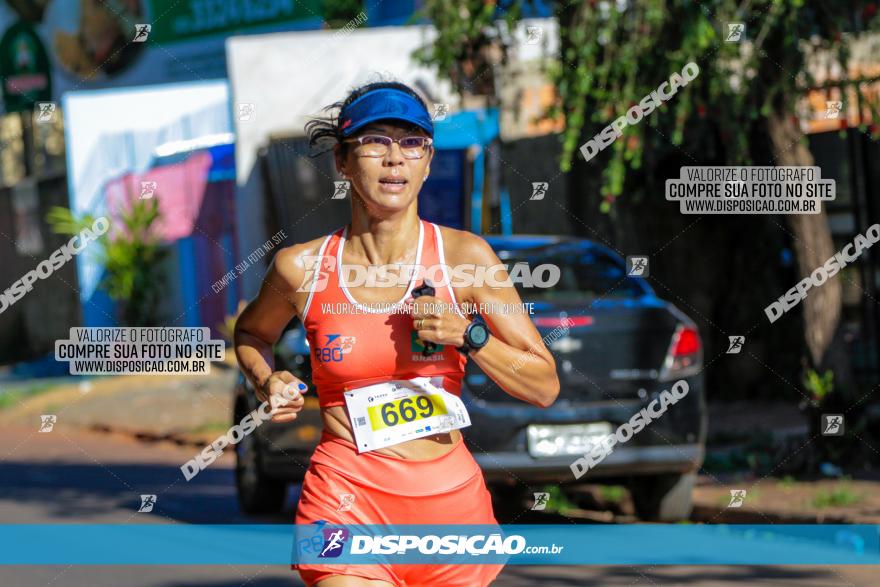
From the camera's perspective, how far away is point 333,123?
13.1 ft

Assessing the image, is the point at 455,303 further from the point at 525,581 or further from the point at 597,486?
the point at 597,486

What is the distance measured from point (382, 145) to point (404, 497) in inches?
36.8

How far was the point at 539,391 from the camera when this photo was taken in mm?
3775

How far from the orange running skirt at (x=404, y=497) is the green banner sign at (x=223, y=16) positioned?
97.1ft

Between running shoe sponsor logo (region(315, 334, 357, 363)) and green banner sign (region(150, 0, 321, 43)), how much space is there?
96.9 feet

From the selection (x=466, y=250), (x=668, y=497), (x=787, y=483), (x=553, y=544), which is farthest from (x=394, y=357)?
(x=787, y=483)

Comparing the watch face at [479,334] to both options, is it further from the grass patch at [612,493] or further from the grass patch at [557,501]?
the grass patch at [612,493]

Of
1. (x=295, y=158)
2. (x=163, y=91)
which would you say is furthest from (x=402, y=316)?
(x=163, y=91)

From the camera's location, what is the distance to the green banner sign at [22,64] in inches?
1298

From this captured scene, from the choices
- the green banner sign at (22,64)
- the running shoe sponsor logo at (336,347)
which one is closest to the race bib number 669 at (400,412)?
the running shoe sponsor logo at (336,347)

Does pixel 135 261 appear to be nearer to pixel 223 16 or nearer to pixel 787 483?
pixel 223 16

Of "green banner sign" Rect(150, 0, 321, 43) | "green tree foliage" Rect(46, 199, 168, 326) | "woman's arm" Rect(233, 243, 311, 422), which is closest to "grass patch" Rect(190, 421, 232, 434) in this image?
"green tree foliage" Rect(46, 199, 168, 326)

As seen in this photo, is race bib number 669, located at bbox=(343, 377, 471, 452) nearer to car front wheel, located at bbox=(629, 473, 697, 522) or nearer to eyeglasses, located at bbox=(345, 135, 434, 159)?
eyeglasses, located at bbox=(345, 135, 434, 159)

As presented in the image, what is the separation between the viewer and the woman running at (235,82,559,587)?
3.66 metres
